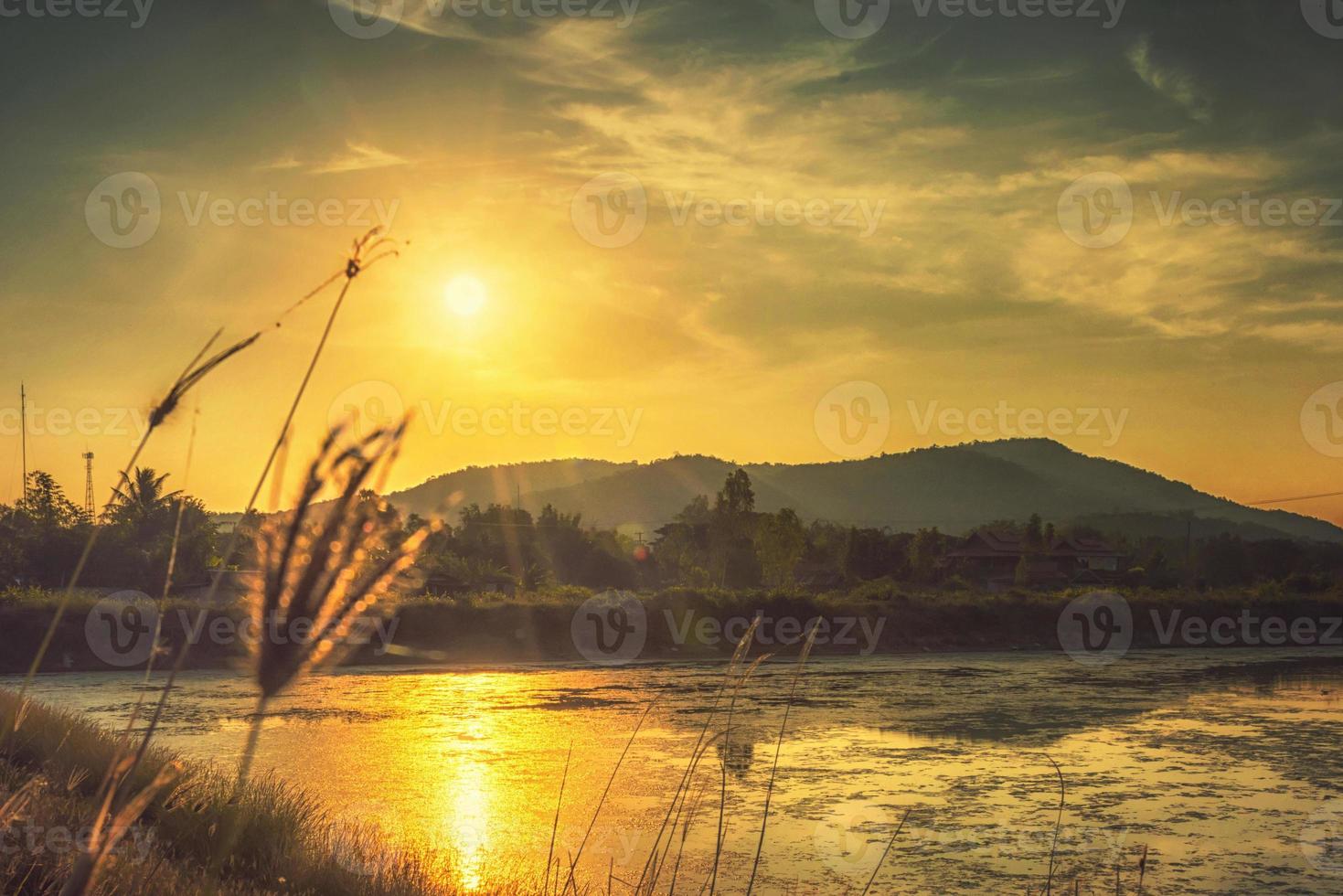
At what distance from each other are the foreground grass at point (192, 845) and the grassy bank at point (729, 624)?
25621mm

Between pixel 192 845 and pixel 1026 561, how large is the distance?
230 feet

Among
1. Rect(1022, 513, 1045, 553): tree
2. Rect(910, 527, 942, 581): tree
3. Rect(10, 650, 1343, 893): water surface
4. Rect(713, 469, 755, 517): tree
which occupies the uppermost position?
Rect(713, 469, 755, 517): tree

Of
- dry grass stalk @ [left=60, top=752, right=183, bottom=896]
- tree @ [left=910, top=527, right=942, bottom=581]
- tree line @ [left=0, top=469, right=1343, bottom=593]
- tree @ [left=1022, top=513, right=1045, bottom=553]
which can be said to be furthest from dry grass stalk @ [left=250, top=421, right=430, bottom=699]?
tree @ [left=1022, top=513, right=1045, bottom=553]

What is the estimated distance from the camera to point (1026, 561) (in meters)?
73.1

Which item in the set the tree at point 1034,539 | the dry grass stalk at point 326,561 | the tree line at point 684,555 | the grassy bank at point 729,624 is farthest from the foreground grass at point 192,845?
the tree at point 1034,539

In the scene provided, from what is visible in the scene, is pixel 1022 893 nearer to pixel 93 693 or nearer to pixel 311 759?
pixel 311 759

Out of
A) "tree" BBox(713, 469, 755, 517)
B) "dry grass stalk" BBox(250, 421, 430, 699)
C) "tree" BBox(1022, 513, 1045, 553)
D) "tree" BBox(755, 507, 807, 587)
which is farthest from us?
"tree" BBox(1022, 513, 1045, 553)

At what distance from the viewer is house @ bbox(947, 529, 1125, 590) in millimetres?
71625

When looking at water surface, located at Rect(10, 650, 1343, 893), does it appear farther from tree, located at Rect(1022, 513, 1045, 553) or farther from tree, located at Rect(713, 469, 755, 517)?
tree, located at Rect(1022, 513, 1045, 553)

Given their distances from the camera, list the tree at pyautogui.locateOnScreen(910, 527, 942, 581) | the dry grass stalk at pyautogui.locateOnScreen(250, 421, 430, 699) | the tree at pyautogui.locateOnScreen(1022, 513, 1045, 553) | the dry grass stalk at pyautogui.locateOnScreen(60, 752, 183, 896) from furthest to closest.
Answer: the tree at pyautogui.locateOnScreen(1022, 513, 1045, 553) < the tree at pyautogui.locateOnScreen(910, 527, 942, 581) < the dry grass stalk at pyautogui.locateOnScreen(250, 421, 430, 699) < the dry grass stalk at pyautogui.locateOnScreen(60, 752, 183, 896)

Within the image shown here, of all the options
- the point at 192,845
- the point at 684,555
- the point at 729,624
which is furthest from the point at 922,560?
the point at 192,845

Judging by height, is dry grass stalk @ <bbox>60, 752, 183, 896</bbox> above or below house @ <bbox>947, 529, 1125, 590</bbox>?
below

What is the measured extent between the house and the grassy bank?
1718 cm

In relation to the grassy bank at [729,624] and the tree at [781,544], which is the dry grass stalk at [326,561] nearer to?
the grassy bank at [729,624]
